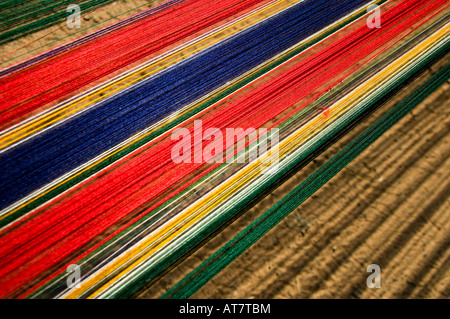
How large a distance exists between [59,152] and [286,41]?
Answer: 0.87 m

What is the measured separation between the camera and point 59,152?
1.05 meters

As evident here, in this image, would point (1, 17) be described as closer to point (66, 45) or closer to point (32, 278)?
point (66, 45)

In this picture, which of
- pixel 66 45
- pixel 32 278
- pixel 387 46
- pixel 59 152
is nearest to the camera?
pixel 32 278

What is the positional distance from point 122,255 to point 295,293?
48cm

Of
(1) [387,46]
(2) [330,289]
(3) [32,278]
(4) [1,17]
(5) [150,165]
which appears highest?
(4) [1,17]

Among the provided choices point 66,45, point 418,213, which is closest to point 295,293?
point 418,213

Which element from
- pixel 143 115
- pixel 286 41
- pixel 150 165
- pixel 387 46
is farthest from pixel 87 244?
pixel 387 46

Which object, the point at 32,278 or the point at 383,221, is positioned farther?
the point at 383,221

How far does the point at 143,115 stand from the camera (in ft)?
3.74

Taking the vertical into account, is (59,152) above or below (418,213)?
above

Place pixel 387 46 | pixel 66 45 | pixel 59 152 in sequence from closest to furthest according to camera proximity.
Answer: pixel 59 152
pixel 66 45
pixel 387 46

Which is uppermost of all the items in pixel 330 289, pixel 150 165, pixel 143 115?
pixel 143 115

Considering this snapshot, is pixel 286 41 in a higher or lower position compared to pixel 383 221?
higher
